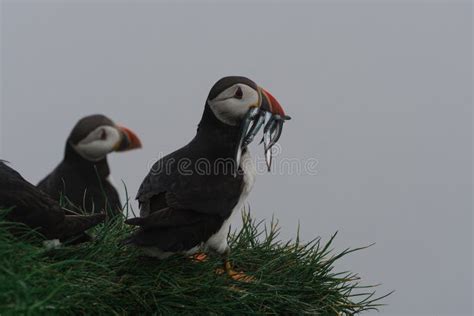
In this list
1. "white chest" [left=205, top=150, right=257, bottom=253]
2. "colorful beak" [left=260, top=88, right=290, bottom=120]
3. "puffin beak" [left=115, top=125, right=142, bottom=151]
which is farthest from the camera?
"puffin beak" [left=115, top=125, right=142, bottom=151]

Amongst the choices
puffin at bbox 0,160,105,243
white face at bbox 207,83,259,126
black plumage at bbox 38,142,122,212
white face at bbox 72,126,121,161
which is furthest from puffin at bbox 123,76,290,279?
white face at bbox 72,126,121,161

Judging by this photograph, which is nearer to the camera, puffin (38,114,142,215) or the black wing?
the black wing

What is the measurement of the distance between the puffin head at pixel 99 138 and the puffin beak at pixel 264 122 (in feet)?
6.63

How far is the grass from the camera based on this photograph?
3.48 meters

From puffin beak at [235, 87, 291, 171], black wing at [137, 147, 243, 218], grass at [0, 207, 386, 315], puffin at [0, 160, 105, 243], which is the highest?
puffin beak at [235, 87, 291, 171]

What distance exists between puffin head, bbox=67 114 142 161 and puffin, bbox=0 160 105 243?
71.6 inches

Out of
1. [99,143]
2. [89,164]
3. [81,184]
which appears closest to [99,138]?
[99,143]

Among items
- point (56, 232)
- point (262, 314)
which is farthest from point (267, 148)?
point (56, 232)

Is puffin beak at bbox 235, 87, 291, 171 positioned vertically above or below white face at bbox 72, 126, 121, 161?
above

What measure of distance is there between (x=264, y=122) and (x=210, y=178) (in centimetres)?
51

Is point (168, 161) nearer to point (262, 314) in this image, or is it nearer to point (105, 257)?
point (105, 257)

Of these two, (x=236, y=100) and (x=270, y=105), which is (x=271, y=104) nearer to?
(x=270, y=105)

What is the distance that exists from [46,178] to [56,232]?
6.77ft

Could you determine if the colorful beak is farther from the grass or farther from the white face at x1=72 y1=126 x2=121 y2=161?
the white face at x1=72 y1=126 x2=121 y2=161
